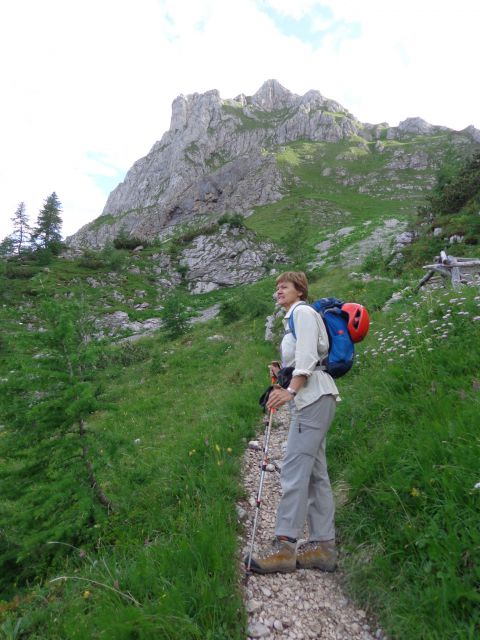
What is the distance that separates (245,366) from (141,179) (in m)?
204

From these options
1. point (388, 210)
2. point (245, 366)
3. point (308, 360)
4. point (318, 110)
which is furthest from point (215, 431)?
Result: point (318, 110)

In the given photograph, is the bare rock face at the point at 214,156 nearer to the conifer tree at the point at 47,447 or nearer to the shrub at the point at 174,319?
the shrub at the point at 174,319

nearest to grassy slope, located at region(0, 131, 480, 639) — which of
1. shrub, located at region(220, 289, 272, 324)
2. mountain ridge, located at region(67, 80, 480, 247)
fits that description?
shrub, located at region(220, 289, 272, 324)

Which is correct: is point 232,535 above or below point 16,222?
below

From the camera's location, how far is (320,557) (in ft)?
12.0

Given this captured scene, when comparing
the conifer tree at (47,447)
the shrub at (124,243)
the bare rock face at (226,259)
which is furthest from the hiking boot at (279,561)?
the shrub at (124,243)

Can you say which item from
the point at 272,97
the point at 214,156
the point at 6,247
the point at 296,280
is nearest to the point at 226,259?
the point at 6,247

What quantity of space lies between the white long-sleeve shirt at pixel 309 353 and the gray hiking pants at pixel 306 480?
114 mm

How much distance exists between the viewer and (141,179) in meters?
189

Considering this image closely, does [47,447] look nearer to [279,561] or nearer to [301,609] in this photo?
[279,561]

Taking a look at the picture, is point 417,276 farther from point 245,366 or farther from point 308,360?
point 308,360

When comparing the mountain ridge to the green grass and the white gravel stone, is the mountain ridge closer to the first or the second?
the green grass

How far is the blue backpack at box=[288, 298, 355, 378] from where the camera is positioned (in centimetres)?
373

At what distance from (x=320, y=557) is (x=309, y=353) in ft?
7.73
